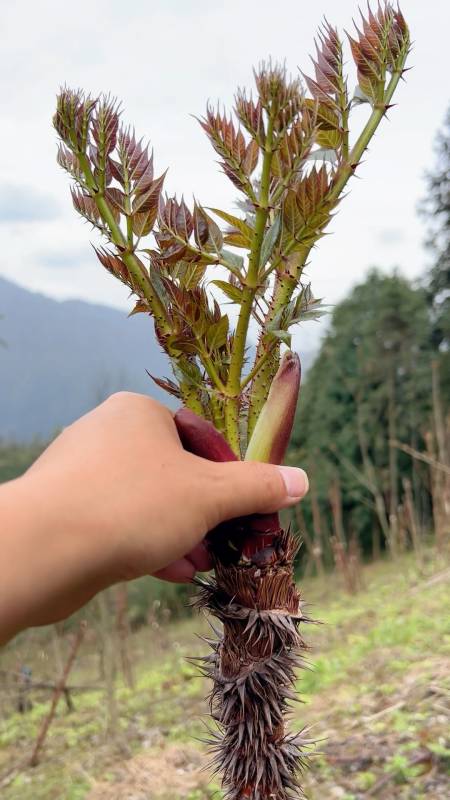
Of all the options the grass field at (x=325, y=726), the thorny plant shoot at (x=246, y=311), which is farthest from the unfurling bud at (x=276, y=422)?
the grass field at (x=325, y=726)

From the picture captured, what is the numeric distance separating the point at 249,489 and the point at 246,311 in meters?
0.35

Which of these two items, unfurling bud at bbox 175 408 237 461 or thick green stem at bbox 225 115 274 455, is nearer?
thick green stem at bbox 225 115 274 455

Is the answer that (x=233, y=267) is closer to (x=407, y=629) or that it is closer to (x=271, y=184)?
(x=271, y=184)

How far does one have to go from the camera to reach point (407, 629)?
19.2 ft

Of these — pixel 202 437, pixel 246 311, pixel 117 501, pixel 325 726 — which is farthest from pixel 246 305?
pixel 325 726

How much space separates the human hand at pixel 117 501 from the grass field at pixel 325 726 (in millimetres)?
629

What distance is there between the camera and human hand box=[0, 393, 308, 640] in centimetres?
117

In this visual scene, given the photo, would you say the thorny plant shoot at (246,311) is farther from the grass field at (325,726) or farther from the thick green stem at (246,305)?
the grass field at (325,726)

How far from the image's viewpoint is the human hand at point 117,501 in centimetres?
117

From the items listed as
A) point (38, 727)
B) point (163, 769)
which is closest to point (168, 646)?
point (38, 727)

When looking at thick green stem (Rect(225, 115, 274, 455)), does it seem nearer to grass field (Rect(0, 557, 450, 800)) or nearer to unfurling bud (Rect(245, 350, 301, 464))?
unfurling bud (Rect(245, 350, 301, 464))

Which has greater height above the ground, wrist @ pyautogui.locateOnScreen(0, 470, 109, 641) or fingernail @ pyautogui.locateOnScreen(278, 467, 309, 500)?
fingernail @ pyautogui.locateOnScreen(278, 467, 309, 500)

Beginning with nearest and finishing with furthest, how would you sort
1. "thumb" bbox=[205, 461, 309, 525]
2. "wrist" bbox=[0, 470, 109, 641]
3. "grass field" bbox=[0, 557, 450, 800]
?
1. "wrist" bbox=[0, 470, 109, 641]
2. "thumb" bbox=[205, 461, 309, 525]
3. "grass field" bbox=[0, 557, 450, 800]

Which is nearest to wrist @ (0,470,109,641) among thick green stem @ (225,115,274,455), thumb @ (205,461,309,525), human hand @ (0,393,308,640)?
human hand @ (0,393,308,640)
